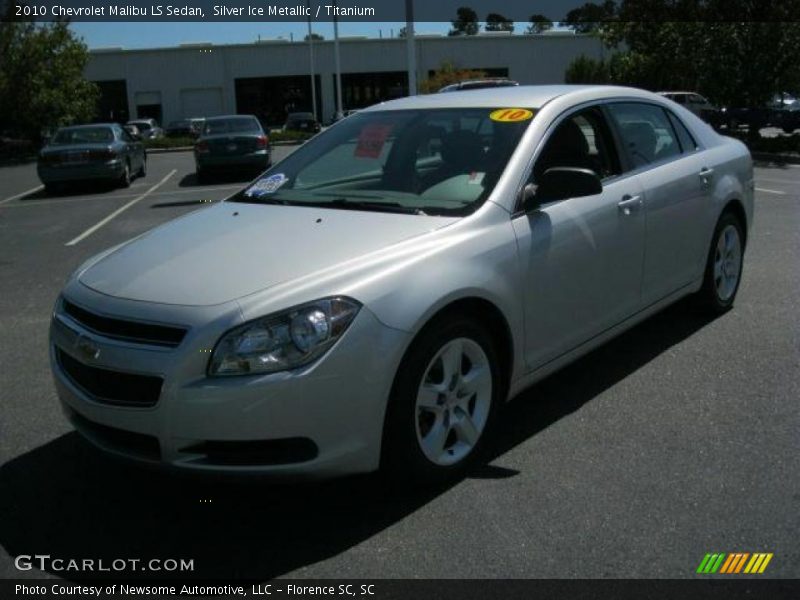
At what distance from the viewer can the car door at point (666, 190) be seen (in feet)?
16.2

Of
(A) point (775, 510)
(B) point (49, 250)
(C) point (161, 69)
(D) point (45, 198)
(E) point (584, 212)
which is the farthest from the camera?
(C) point (161, 69)

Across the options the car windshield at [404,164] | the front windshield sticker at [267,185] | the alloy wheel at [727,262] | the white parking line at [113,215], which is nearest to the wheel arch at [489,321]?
the car windshield at [404,164]

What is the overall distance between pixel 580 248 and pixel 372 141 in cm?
128

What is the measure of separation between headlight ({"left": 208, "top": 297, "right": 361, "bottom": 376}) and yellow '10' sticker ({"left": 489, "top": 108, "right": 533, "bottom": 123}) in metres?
1.72

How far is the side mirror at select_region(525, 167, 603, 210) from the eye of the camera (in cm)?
403

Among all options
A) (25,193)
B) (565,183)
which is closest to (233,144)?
(25,193)

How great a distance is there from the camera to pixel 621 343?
5551mm

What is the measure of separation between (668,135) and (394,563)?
3543mm

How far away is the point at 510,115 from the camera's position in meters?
4.40

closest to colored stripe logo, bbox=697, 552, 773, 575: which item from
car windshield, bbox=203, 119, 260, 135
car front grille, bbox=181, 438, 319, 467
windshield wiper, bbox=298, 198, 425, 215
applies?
car front grille, bbox=181, 438, 319, 467

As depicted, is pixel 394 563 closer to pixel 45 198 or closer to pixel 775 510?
pixel 775 510

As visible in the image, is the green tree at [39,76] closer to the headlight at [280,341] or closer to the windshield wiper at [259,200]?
the windshield wiper at [259,200]

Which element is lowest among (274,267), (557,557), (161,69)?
(557,557)

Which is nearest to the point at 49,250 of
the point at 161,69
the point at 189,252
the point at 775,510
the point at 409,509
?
the point at 189,252
